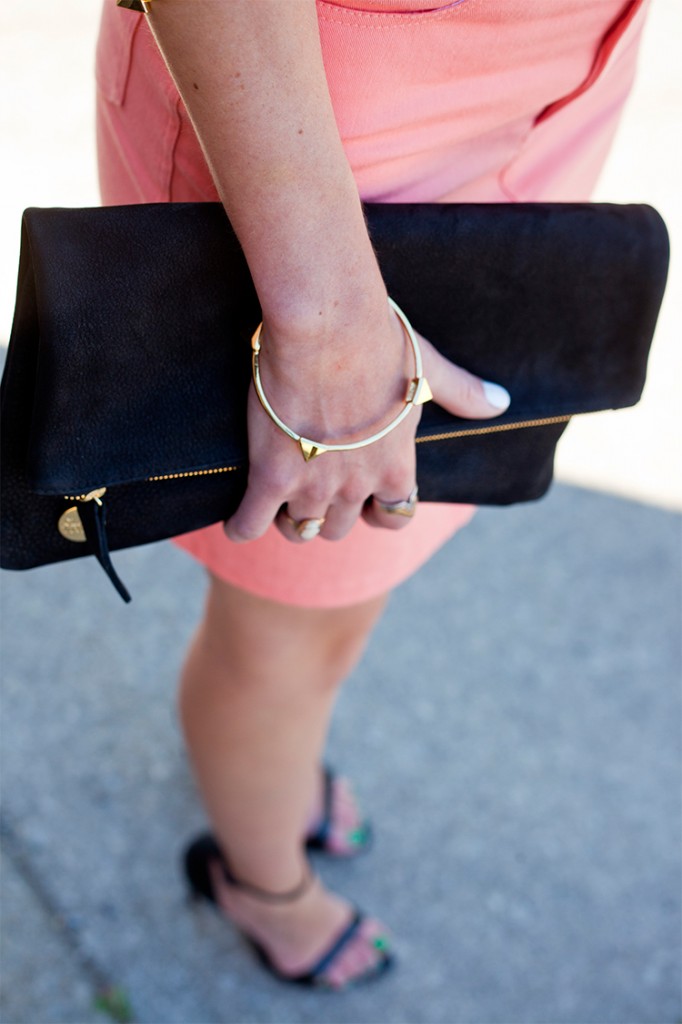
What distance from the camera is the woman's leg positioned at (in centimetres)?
113

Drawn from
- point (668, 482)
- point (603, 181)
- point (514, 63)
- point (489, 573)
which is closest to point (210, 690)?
point (514, 63)

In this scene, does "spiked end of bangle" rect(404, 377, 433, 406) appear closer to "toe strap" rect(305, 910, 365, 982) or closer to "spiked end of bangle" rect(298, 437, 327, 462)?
"spiked end of bangle" rect(298, 437, 327, 462)

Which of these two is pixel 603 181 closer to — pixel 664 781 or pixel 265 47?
pixel 664 781

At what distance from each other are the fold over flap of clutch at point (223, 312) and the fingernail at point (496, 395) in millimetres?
16

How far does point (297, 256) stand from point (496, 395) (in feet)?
1.04

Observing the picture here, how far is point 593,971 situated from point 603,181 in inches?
93.4

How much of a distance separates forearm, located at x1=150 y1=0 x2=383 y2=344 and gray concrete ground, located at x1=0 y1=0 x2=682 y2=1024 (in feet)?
2.08

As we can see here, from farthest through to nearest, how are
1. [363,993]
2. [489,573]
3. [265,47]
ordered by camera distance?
[489,573]
[363,993]
[265,47]

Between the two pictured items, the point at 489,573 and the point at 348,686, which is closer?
the point at 348,686

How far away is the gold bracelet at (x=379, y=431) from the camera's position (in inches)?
31.0

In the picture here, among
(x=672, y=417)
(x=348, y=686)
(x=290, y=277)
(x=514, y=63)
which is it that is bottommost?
(x=348, y=686)

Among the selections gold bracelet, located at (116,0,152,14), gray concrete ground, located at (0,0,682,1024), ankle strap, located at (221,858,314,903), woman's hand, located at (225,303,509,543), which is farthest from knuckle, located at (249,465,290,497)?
ankle strap, located at (221,858,314,903)

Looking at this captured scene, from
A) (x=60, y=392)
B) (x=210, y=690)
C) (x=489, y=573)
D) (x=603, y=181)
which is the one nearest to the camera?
(x=60, y=392)

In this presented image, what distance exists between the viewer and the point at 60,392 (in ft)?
2.56
